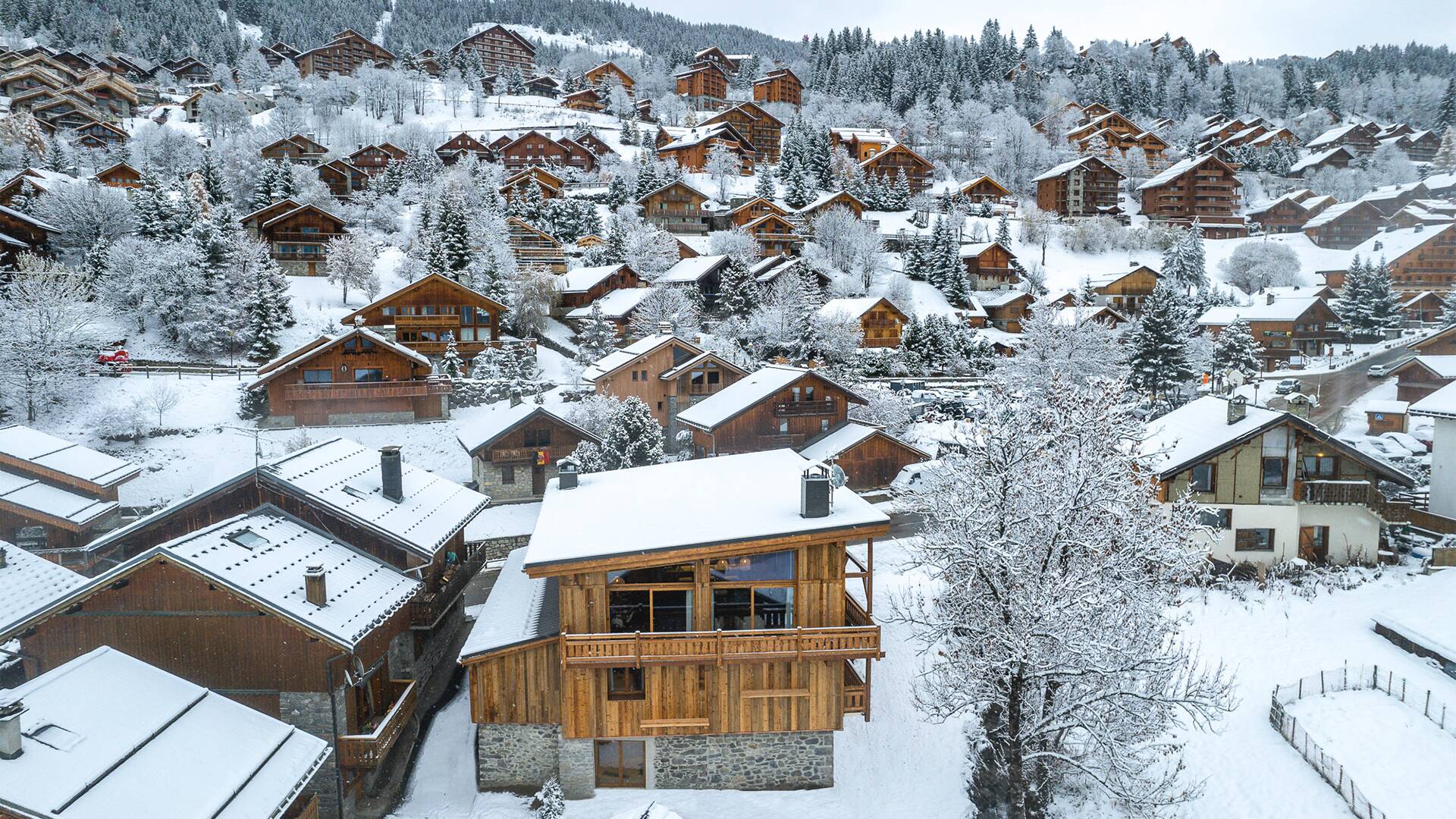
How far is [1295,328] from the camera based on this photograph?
200 feet

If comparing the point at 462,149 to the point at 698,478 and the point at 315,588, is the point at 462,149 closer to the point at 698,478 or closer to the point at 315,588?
the point at 698,478

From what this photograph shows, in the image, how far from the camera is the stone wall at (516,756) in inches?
666

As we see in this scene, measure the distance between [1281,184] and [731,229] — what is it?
7561cm

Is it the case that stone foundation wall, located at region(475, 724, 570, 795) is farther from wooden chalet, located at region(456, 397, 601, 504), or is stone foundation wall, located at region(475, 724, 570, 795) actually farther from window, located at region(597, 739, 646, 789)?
wooden chalet, located at region(456, 397, 601, 504)

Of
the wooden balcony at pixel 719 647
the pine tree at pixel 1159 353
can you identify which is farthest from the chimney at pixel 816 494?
the pine tree at pixel 1159 353

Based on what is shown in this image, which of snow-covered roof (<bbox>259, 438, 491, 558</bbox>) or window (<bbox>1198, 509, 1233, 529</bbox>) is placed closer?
snow-covered roof (<bbox>259, 438, 491, 558</bbox>)

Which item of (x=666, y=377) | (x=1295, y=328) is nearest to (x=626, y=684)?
(x=666, y=377)

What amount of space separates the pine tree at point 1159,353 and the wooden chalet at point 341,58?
394 ft

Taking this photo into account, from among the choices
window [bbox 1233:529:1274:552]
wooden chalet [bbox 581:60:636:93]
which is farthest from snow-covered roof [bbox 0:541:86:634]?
wooden chalet [bbox 581:60:636:93]

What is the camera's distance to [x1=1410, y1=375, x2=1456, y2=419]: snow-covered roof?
1194 inches

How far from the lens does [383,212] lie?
240ft

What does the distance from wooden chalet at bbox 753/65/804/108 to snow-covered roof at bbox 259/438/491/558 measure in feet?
395

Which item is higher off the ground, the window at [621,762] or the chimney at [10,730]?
the chimney at [10,730]

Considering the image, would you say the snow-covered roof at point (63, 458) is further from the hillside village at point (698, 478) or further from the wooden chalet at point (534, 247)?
the wooden chalet at point (534, 247)
